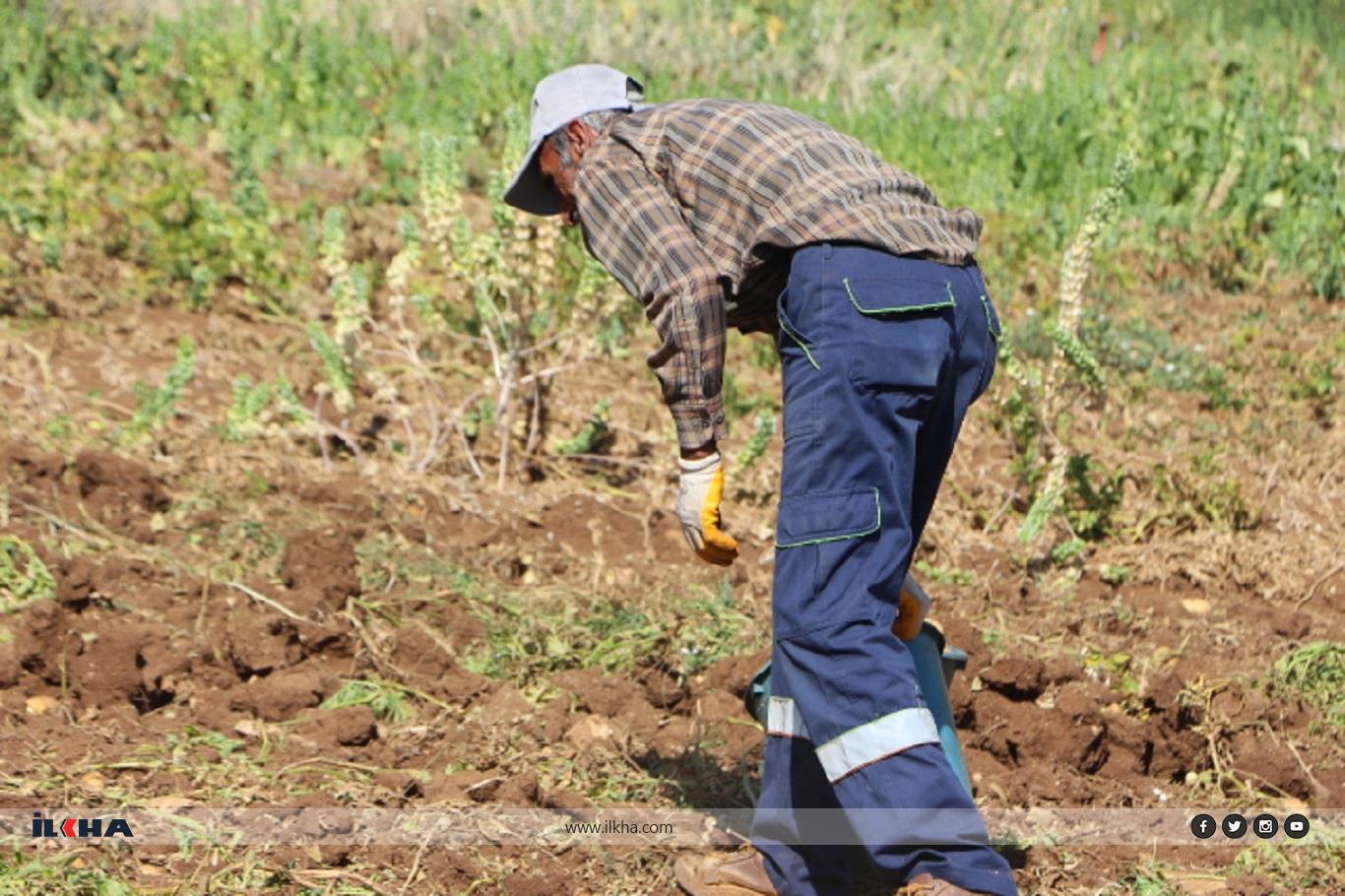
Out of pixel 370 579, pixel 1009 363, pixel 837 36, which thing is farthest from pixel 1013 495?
pixel 837 36

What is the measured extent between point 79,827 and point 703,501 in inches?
58.3

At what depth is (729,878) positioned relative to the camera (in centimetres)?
363

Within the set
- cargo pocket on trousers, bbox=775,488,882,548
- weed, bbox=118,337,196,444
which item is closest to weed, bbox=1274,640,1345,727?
cargo pocket on trousers, bbox=775,488,882,548

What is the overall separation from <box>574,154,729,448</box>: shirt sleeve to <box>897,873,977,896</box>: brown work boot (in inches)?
36.3

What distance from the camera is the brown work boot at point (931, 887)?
3.08 metres

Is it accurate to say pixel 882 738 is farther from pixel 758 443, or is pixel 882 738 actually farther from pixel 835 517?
pixel 758 443

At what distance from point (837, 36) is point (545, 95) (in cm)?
770

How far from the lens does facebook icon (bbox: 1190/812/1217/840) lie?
4004 millimetres

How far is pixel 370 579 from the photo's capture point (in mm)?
4969

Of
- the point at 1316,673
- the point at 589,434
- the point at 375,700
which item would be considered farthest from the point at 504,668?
the point at 1316,673

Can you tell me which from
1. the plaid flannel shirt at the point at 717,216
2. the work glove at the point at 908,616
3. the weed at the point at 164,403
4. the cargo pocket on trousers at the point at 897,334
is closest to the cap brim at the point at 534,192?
the plaid flannel shirt at the point at 717,216

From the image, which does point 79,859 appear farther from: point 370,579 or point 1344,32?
point 1344,32

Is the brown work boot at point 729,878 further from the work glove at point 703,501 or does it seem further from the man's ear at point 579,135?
the man's ear at point 579,135

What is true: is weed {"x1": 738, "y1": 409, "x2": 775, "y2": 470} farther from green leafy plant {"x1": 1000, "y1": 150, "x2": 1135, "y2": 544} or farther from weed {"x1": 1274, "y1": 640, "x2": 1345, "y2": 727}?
weed {"x1": 1274, "y1": 640, "x2": 1345, "y2": 727}
